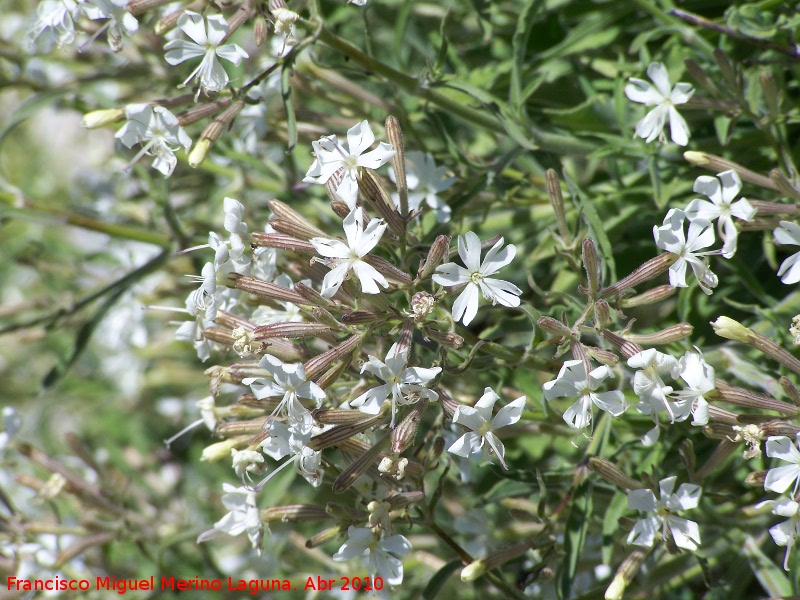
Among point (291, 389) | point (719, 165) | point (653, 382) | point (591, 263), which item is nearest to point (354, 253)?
point (291, 389)

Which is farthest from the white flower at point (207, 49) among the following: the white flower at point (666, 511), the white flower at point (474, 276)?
the white flower at point (666, 511)

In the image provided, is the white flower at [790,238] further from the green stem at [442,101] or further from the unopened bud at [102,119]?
the unopened bud at [102,119]

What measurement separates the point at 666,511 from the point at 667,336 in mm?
311

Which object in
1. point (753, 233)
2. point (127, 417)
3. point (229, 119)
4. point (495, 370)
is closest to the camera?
point (229, 119)

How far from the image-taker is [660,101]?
4.49 feet

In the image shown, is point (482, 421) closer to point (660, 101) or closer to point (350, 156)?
point (350, 156)

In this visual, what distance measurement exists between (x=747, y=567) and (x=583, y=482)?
0.47m

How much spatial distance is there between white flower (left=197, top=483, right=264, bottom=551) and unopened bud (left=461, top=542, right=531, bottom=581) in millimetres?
369

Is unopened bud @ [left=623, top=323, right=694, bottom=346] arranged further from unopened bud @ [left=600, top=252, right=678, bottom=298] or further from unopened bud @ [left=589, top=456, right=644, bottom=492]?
unopened bud @ [left=589, top=456, right=644, bottom=492]

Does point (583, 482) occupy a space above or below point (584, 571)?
above

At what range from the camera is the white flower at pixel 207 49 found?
1.21m

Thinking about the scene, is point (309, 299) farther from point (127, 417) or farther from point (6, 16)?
point (6, 16)

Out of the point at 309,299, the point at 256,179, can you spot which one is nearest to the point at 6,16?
the point at 256,179

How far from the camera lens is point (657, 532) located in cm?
121
